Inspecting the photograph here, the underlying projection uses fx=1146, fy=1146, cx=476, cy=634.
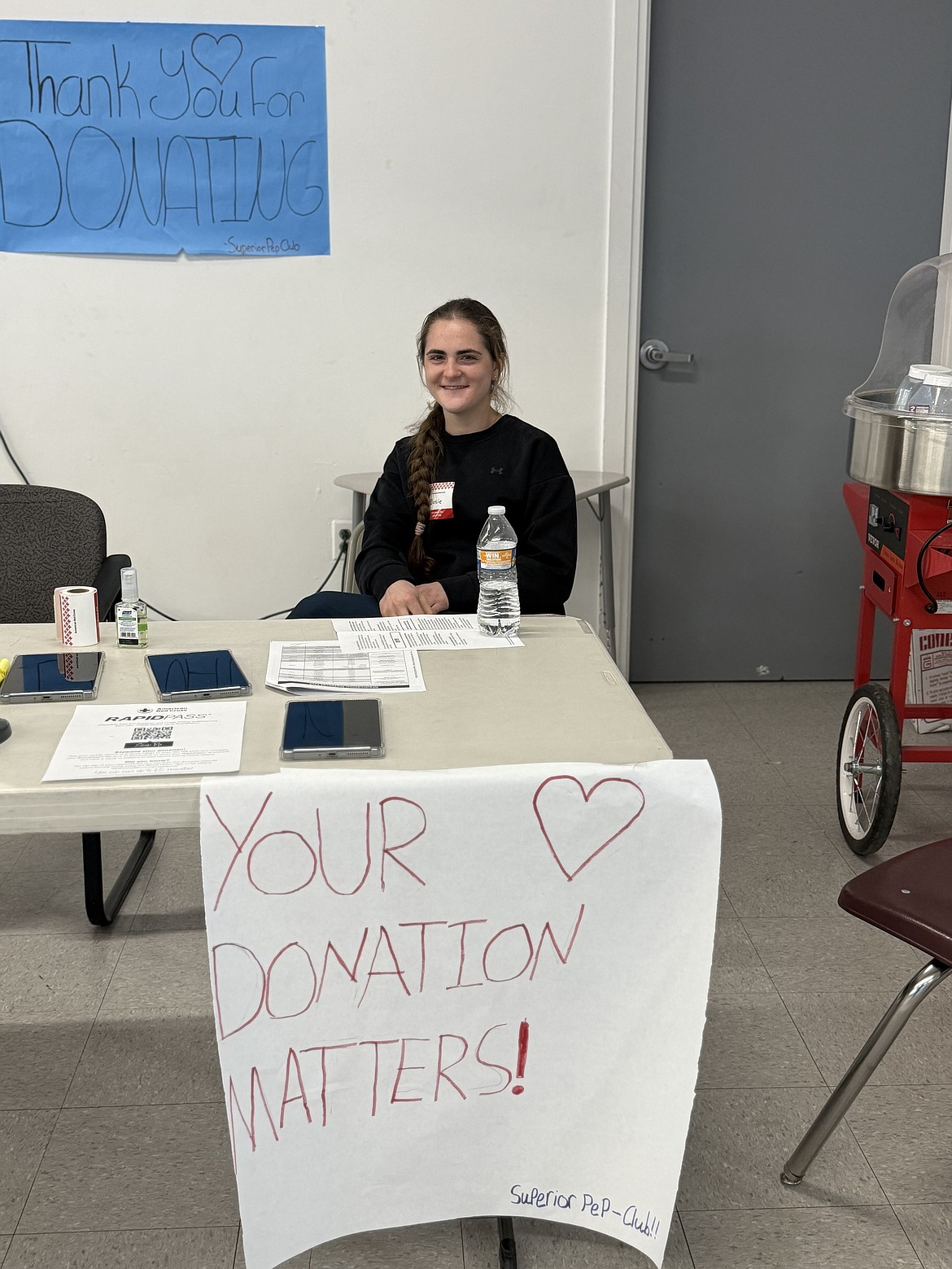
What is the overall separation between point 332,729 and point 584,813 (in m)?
0.33

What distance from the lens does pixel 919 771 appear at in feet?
9.55

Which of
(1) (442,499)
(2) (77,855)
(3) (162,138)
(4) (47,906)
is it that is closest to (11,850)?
(2) (77,855)

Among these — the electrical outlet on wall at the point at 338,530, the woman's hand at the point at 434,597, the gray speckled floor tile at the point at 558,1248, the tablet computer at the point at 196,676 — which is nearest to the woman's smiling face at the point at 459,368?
the woman's hand at the point at 434,597

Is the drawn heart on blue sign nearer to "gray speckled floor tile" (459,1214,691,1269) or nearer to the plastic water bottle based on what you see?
the plastic water bottle

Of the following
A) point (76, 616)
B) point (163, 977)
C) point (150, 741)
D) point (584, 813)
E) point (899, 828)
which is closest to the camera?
point (584, 813)

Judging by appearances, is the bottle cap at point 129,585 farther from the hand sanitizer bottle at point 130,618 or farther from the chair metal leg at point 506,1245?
the chair metal leg at point 506,1245

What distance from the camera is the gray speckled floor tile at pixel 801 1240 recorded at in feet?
4.57

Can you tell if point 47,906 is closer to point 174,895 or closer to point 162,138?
point 174,895

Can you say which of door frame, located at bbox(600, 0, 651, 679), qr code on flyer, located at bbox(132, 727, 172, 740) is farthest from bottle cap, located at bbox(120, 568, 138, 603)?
door frame, located at bbox(600, 0, 651, 679)

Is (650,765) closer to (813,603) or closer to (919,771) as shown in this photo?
(919,771)

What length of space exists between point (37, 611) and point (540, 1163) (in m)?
1.57

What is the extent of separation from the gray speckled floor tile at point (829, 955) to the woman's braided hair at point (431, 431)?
39.6 inches

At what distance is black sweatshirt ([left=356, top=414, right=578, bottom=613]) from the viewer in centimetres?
229

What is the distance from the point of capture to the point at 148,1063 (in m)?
1.78
